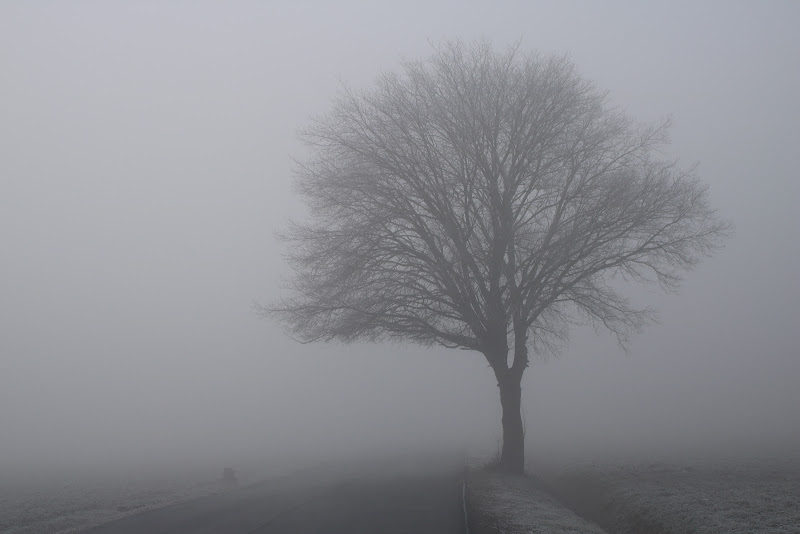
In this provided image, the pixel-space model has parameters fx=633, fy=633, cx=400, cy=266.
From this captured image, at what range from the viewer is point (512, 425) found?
877 inches

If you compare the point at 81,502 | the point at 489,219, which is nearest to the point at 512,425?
the point at 489,219

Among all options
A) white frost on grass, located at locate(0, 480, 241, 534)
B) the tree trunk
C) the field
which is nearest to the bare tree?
the tree trunk

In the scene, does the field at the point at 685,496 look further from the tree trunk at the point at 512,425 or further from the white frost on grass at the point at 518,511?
the tree trunk at the point at 512,425

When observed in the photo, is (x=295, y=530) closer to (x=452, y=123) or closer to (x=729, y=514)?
(x=729, y=514)

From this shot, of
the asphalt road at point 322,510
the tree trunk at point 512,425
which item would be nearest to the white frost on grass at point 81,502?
the asphalt road at point 322,510

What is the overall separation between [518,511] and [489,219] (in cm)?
1123

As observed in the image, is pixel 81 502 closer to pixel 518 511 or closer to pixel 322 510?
pixel 322 510

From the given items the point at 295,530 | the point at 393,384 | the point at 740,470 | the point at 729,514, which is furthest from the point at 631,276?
the point at 393,384

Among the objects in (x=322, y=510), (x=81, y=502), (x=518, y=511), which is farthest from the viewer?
(x=81, y=502)

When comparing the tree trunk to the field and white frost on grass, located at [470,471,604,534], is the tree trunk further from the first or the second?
white frost on grass, located at [470,471,604,534]

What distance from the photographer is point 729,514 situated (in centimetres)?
1181

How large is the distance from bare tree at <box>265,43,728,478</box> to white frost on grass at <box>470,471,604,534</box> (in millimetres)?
3913

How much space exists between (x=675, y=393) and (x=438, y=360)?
45.4 metres

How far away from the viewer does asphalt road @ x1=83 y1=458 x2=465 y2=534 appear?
13180 millimetres
